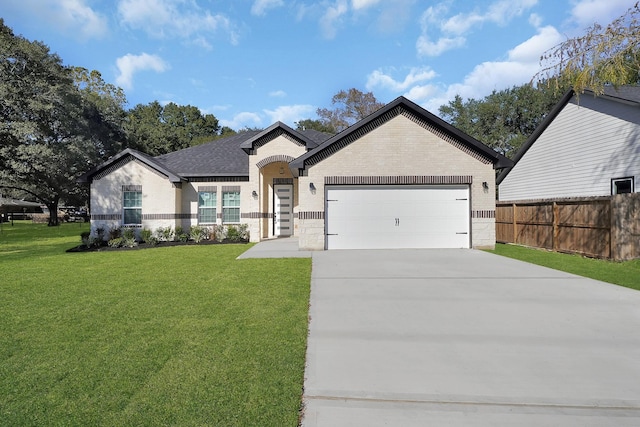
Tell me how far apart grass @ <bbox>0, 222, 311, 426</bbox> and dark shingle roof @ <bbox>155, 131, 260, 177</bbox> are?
9983 millimetres

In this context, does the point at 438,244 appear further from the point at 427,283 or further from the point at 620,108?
the point at 620,108

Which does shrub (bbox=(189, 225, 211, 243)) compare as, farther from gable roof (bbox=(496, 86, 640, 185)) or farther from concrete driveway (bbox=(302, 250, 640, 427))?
gable roof (bbox=(496, 86, 640, 185))

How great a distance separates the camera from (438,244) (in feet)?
42.4

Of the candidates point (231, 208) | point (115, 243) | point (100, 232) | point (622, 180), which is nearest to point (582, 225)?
point (622, 180)

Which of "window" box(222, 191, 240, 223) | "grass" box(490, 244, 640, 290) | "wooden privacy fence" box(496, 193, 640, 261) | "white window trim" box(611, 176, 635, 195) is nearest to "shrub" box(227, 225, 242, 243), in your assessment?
"window" box(222, 191, 240, 223)

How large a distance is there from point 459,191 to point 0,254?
1829 centimetres

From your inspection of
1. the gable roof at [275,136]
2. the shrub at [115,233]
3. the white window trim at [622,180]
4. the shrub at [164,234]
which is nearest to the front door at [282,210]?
the gable roof at [275,136]

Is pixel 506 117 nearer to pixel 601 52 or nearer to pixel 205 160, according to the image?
pixel 601 52

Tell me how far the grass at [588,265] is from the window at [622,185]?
4.74 metres

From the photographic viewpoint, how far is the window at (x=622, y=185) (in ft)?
44.3

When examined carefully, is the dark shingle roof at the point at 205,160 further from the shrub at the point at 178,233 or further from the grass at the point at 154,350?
the grass at the point at 154,350

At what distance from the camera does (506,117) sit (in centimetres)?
3859

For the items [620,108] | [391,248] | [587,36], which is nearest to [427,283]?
[391,248]

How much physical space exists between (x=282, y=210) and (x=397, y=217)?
7077mm
